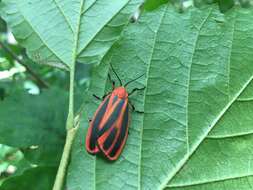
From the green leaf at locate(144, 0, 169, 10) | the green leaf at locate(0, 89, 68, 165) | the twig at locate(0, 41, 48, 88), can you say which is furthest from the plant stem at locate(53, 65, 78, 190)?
the twig at locate(0, 41, 48, 88)

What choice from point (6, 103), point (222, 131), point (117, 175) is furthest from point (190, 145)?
point (6, 103)

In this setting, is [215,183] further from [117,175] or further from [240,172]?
[117,175]

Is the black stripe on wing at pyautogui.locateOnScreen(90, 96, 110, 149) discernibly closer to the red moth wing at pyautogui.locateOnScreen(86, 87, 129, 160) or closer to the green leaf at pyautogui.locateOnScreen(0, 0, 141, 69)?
the red moth wing at pyautogui.locateOnScreen(86, 87, 129, 160)

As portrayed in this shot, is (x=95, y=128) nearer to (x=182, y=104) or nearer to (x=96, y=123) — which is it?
(x=96, y=123)

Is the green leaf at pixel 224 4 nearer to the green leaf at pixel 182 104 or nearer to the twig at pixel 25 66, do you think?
the green leaf at pixel 182 104

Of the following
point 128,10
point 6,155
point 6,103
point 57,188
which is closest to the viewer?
point 57,188

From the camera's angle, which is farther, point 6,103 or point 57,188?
point 6,103
